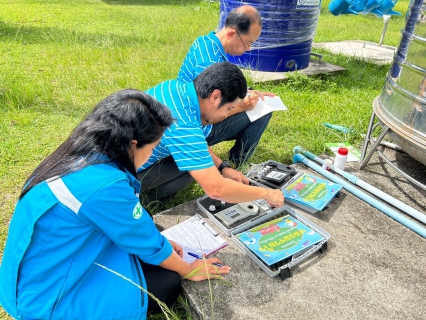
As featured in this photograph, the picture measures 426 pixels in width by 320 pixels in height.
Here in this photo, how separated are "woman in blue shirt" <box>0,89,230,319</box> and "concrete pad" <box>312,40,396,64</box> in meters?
5.96

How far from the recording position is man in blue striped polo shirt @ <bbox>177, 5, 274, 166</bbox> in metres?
2.90

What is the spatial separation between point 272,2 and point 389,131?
9.23 feet

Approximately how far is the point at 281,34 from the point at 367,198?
312cm

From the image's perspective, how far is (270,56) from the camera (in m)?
5.08

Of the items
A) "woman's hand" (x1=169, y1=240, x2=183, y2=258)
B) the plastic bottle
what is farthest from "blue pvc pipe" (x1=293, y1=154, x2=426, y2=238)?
"woman's hand" (x1=169, y1=240, x2=183, y2=258)

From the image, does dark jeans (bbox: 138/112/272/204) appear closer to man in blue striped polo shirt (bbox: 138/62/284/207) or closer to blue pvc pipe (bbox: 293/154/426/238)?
blue pvc pipe (bbox: 293/154/426/238)

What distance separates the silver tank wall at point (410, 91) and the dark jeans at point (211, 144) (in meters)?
0.98

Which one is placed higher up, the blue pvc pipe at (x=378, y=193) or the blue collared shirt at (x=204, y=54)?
the blue collared shirt at (x=204, y=54)

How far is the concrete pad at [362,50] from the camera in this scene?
21.2 ft

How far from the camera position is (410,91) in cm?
266

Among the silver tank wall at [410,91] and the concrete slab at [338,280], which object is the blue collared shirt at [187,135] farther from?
the silver tank wall at [410,91]

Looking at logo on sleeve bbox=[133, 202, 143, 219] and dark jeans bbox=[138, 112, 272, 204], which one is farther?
dark jeans bbox=[138, 112, 272, 204]

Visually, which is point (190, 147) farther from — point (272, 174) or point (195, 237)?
point (272, 174)

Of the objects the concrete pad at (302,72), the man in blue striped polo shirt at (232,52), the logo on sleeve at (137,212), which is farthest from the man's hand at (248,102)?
the concrete pad at (302,72)
